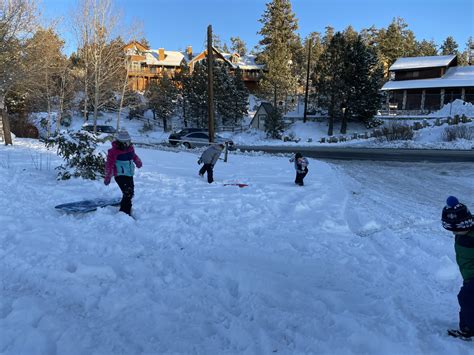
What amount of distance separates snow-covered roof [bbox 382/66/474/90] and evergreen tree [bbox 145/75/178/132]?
25.3m

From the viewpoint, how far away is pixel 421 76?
46344mm

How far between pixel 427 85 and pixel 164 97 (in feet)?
99.8

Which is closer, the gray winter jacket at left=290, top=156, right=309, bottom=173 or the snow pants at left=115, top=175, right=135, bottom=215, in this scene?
the snow pants at left=115, top=175, right=135, bottom=215

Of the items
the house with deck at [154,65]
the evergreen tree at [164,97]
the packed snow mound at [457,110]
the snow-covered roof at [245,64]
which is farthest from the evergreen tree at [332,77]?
the snow-covered roof at [245,64]

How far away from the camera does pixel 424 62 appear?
46.4m

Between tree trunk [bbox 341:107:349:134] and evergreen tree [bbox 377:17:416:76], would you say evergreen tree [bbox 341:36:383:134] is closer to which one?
tree trunk [bbox 341:107:349:134]

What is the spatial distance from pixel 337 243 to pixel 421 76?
47416 millimetres

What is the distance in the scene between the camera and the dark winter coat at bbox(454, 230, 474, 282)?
10.5ft

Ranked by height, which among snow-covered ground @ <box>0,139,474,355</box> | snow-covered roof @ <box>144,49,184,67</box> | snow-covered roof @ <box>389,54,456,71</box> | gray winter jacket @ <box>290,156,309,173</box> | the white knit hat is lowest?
snow-covered ground @ <box>0,139,474,355</box>

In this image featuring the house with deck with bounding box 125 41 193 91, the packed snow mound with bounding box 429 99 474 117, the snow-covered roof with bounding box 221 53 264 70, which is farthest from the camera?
the snow-covered roof with bounding box 221 53 264 70

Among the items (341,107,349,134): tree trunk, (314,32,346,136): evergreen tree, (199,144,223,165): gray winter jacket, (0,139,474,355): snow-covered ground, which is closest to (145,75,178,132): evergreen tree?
(314,32,346,136): evergreen tree

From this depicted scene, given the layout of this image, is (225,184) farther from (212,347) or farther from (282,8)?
(282,8)

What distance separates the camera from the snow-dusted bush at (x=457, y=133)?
1026 inches

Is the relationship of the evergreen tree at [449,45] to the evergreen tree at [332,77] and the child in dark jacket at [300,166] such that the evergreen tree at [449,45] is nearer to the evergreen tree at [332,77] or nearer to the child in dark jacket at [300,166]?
the evergreen tree at [332,77]
